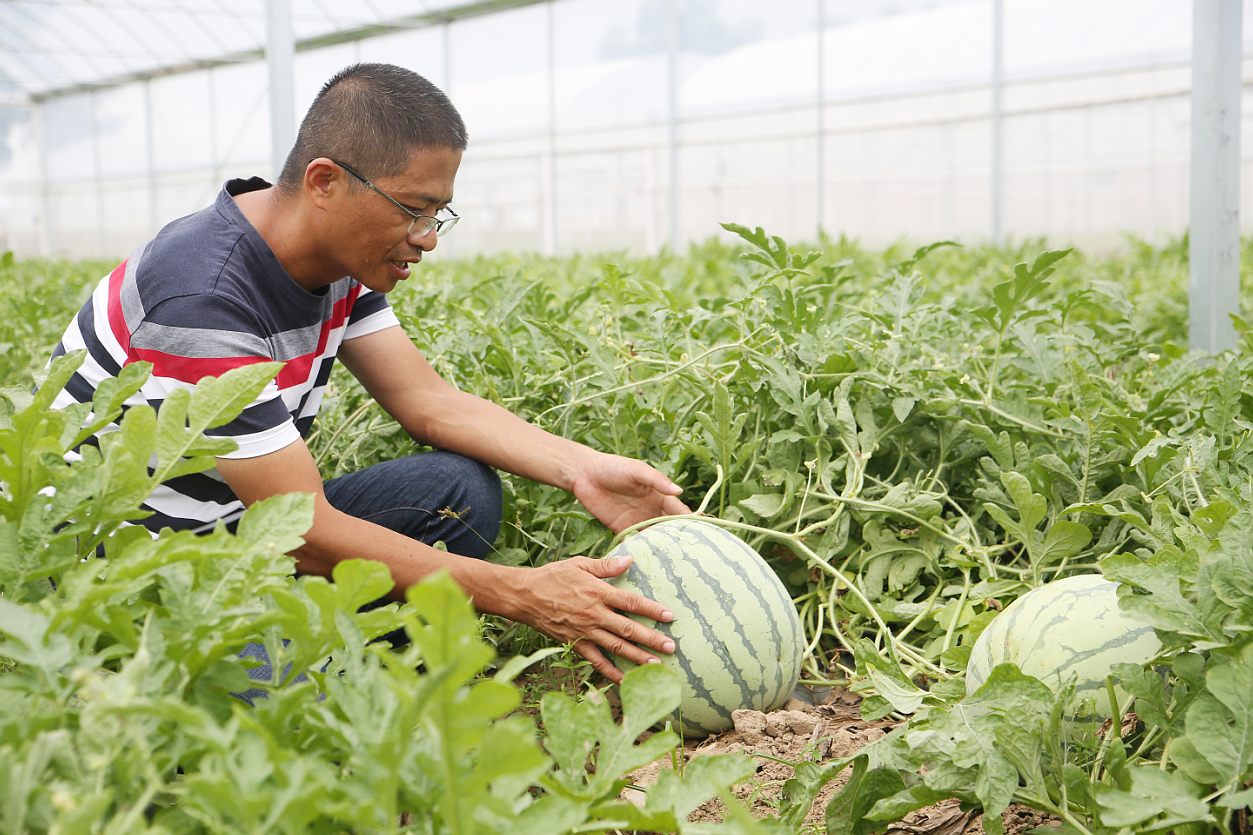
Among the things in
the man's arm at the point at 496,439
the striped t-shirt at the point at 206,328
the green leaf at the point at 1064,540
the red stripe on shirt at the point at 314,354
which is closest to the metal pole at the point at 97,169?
the man's arm at the point at 496,439

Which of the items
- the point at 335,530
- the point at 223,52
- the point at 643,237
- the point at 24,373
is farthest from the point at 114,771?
the point at 223,52

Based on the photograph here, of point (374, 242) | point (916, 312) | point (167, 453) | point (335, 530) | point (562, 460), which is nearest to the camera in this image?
point (167, 453)

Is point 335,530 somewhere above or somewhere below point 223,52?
below

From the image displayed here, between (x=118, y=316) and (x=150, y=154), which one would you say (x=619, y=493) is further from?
(x=150, y=154)

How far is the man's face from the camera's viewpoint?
194 centimetres

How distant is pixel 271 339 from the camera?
6.75 feet

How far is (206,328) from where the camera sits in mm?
1841

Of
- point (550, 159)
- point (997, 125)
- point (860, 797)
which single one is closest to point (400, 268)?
point (860, 797)

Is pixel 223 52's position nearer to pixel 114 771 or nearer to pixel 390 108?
pixel 390 108

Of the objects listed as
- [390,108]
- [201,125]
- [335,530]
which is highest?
[201,125]

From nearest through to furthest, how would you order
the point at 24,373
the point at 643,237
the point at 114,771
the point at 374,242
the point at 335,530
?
the point at 114,771 < the point at 335,530 < the point at 374,242 < the point at 24,373 < the point at 643,237

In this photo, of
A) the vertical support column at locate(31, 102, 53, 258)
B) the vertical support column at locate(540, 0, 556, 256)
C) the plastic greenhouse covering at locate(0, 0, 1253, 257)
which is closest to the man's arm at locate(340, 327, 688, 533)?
the plastic greenhouse covering at locate(0, 0, 1253, 257)

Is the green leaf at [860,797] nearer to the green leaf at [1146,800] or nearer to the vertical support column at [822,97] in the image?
the green leaf at [1146,800]

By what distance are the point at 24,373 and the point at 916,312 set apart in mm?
2816
